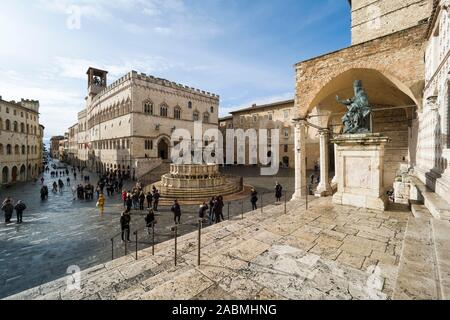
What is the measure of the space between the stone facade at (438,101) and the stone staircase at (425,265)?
70.2 inches

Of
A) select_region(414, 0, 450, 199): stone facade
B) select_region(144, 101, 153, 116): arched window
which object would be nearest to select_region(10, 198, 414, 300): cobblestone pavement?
select_region(414, 0, 450, 199): stone facade

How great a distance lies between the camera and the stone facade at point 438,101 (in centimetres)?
527

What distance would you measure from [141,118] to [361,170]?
28258 mm

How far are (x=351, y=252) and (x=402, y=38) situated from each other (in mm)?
7935

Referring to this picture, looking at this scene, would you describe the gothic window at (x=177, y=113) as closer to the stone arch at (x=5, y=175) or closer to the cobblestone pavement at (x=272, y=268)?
the stone arch at (x=5, y=175)

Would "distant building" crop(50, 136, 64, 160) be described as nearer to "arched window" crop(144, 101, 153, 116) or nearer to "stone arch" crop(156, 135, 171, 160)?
"stone arch" crop(156, 135, 171, 160)

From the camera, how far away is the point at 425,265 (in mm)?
3027

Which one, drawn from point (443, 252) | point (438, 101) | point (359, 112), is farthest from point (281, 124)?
point (443, 252)

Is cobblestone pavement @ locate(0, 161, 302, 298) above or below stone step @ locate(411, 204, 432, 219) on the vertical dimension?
below

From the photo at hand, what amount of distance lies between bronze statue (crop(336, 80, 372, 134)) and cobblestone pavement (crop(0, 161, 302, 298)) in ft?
24.3

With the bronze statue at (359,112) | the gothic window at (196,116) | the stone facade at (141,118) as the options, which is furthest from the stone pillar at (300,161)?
the gothic window at (196,116)

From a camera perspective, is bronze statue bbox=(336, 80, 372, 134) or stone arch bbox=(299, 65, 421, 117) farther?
stone arch bbox=(299, 65, 421, 117)

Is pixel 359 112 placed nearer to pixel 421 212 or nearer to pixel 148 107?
pixel 421 212

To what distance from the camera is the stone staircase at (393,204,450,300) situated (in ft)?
8.07
